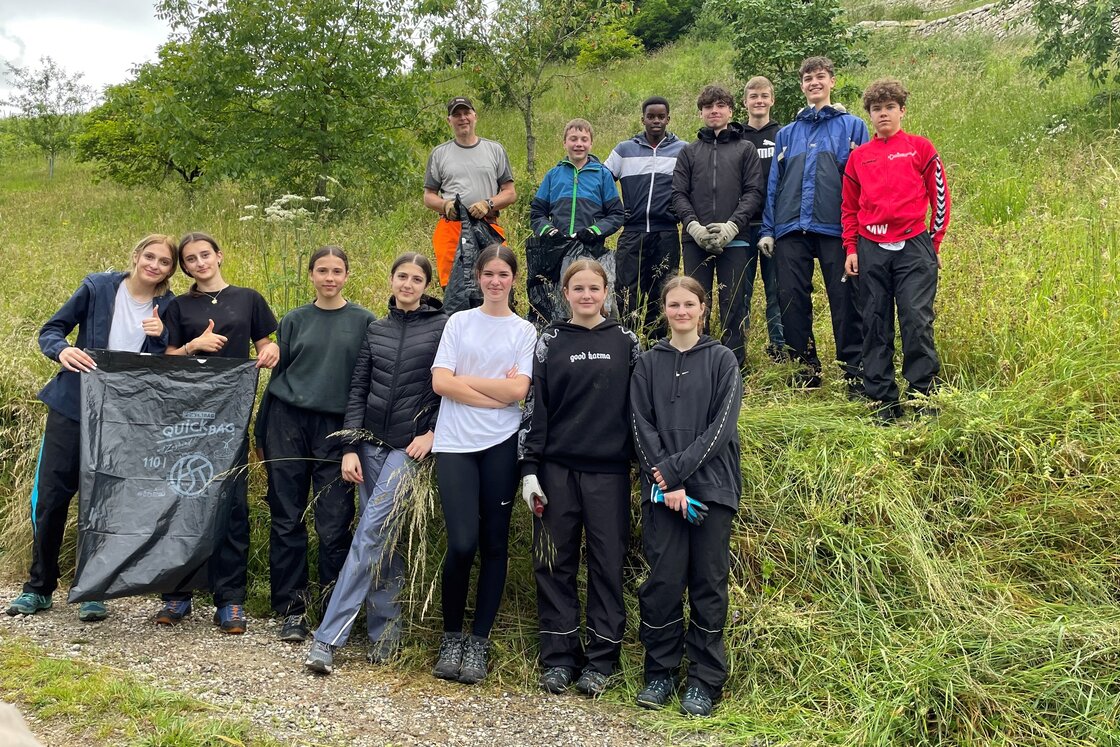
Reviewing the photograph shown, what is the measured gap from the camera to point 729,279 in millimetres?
5844

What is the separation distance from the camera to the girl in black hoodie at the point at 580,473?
14.0 ft

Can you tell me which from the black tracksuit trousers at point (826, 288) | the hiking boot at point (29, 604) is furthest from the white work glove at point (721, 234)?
the hiking boot at point (29, 604)

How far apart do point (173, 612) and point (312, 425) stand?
1263 mm

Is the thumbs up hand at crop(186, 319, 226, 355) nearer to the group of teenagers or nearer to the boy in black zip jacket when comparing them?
the group of teenagers

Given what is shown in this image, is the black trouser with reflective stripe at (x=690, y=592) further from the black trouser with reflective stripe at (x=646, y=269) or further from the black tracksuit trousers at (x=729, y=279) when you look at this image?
the black trouser with reflective stripe at (x=646, y=269)

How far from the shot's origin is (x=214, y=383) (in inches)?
187

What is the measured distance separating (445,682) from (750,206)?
11.4ft

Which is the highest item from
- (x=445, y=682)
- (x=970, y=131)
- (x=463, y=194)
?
(x=970, y=131)

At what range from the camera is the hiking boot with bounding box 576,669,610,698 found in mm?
4160

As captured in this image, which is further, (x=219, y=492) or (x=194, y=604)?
(x=194, y=604)

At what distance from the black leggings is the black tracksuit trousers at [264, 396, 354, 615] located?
0.68 m

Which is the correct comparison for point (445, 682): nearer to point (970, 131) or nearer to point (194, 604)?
point (194, 604)

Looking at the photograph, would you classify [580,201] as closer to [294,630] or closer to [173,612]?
[294,630]

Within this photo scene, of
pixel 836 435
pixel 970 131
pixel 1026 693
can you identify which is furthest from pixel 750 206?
pixel 970 131
